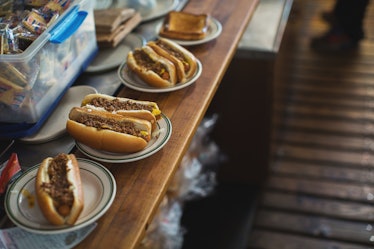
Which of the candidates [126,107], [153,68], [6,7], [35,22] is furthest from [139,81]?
[6,7]

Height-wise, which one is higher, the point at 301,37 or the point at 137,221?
the point at 137,221

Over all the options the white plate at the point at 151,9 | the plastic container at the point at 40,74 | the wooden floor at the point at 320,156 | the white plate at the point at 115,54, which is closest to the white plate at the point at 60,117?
the plastic container at the point at 40,74

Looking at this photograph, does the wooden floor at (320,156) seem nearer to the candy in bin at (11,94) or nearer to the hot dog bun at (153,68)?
the hot dog bun at (153,68)

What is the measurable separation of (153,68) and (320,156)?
55.0 inches

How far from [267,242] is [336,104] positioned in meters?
1.10

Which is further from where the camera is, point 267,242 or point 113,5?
point 267,242

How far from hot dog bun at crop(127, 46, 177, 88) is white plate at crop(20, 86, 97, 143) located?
0.12 m

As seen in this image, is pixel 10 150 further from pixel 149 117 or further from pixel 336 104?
pixel 336 104

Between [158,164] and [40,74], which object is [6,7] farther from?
[158,164]

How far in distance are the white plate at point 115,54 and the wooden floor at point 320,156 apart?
0.83 meters

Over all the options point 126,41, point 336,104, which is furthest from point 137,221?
point 336,104

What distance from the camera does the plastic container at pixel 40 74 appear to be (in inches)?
41.3

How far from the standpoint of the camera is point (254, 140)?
7.16 ft

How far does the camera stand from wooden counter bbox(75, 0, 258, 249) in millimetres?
866
